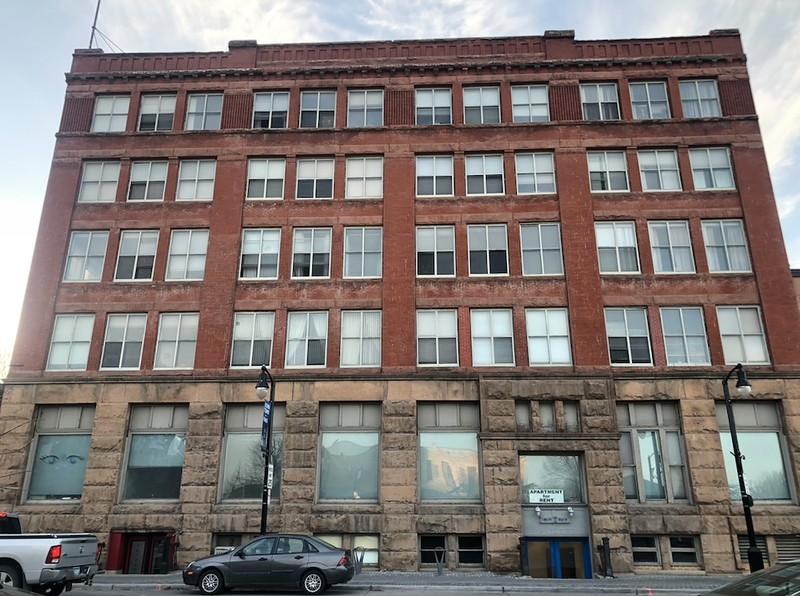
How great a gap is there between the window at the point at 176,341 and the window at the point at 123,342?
2.78 ft

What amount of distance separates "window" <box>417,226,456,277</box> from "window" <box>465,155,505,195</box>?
246cm

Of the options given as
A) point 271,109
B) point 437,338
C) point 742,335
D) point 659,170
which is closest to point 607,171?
point 659,170

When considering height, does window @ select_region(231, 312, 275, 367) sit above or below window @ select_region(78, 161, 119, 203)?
below

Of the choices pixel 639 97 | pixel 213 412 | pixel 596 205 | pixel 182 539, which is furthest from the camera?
pixel 639 97

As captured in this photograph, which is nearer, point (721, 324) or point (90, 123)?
point (721, 324)

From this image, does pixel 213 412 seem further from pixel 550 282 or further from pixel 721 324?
pixel 721 324

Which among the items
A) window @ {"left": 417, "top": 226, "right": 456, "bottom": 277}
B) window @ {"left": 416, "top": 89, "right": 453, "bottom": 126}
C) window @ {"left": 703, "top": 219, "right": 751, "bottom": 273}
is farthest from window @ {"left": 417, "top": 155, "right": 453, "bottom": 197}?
window @ {"left": 703, "top": 219, "right": 751, "bottom": 273}

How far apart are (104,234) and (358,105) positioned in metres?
13.7

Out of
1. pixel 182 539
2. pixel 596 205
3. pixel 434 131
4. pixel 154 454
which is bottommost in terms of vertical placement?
pixel 182 539

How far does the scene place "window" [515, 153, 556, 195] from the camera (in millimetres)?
27653

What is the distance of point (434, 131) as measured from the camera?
2847 cm

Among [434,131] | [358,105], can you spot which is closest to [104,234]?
[358,105]

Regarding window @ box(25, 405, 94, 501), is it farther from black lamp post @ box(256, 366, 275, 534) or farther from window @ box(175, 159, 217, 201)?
window @ box(175, 159, 217, 201)

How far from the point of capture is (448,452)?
24.2 metres
